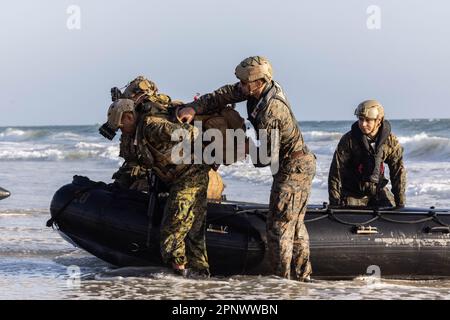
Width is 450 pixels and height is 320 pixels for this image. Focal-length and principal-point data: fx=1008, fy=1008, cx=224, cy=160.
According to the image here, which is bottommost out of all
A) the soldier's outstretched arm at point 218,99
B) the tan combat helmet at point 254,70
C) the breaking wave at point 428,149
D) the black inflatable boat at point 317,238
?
the breaking wave at point 428,149

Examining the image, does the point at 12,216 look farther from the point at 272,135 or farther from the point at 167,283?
the point at 272,135

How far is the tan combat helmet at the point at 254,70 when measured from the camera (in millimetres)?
7121

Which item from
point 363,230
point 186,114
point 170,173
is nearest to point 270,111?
point 186,114

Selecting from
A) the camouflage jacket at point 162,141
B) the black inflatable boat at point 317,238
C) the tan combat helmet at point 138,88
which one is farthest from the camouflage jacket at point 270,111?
the tan combat helmet at point 138,88

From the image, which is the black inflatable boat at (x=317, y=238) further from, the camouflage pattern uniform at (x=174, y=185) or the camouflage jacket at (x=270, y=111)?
the camouflage jacket at (x=270, y=111)

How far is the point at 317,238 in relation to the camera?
311 inches

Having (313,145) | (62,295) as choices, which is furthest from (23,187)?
(313,145)

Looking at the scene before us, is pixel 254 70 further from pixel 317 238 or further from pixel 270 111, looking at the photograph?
pixel 317 238

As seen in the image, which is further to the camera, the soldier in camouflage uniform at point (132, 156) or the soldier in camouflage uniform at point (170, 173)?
the soldier in camouflage uniform at point (132, 156)

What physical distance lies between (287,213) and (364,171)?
153 centimetres

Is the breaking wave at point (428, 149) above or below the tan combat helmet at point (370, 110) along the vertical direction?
below

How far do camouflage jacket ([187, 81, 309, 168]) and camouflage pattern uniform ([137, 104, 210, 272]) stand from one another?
0.93 feet
